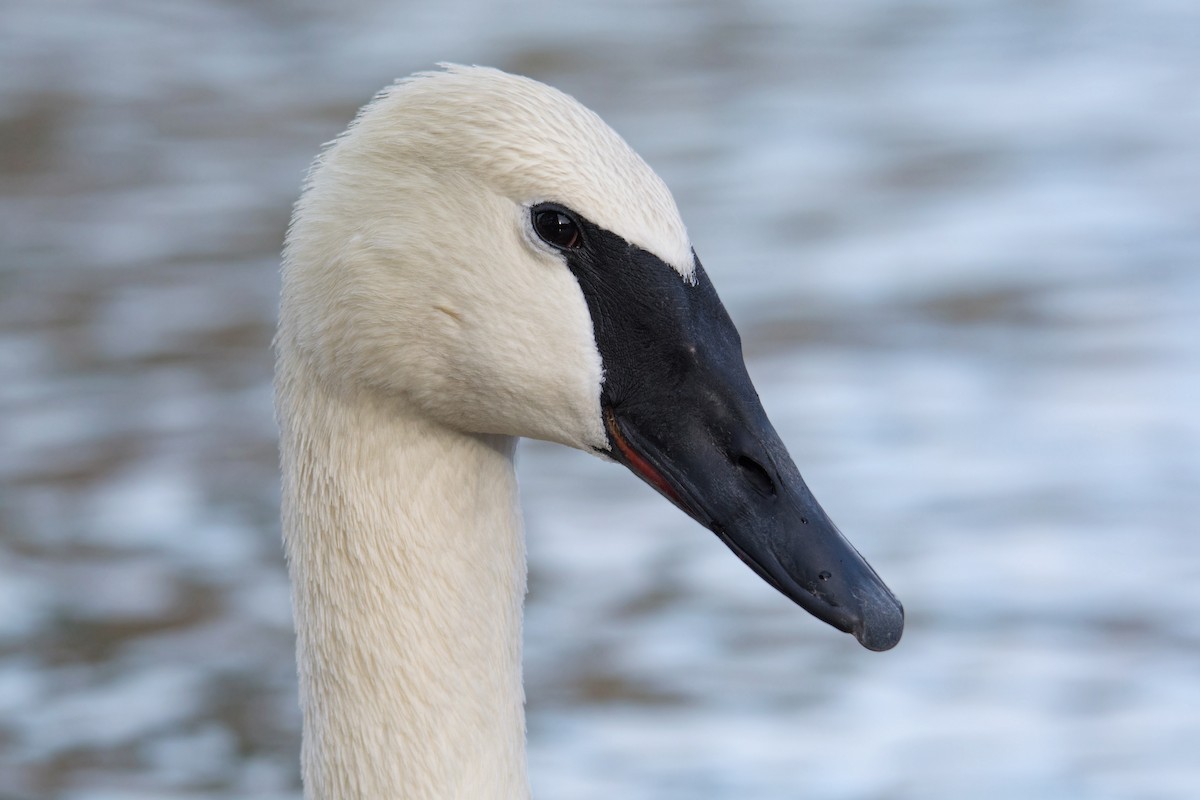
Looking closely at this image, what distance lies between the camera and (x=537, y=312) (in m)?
2.78

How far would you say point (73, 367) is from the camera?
7.16m

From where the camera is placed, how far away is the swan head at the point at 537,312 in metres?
2.73

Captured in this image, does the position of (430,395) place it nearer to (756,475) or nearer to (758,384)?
(756,475)

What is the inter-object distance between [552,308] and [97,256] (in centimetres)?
564

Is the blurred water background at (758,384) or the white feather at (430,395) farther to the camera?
the blurred water background at (758,384)

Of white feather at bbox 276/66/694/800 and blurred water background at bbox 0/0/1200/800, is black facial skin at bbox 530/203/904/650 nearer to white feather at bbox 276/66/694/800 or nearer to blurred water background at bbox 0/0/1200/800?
white feather at bbox 276/66/694/800

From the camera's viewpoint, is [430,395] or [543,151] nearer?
[543,151]

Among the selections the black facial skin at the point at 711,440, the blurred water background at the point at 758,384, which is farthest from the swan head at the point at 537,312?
the blurred water background at the point at 758,384

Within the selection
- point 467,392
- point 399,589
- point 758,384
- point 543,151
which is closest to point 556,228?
point 543,151

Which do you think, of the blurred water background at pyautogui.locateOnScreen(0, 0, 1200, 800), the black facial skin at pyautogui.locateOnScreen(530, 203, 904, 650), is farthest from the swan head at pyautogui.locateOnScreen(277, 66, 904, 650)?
the blurred water background at pyautogui.locateOnScreen(0, 0, 1200, 800)

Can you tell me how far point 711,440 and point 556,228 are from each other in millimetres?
374

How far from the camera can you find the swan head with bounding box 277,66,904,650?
107 inches

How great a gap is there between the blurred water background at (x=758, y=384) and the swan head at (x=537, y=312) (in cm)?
248

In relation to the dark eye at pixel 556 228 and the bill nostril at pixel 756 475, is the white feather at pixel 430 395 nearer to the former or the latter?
the dark eye at pixel 556 228
